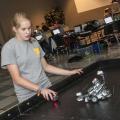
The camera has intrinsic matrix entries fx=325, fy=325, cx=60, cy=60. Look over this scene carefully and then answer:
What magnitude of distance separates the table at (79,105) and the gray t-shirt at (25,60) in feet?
0.69

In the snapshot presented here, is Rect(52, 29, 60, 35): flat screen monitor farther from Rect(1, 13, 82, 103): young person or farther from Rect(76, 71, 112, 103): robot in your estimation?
Rect(76, 71, 112, 103): robot

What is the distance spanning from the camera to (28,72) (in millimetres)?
2590

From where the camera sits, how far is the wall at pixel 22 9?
15.7 m

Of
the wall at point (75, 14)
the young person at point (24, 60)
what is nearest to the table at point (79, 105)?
the young person at point (24, 60)

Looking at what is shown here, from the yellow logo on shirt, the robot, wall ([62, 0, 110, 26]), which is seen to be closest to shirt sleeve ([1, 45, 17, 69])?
the yellow logo on shirt

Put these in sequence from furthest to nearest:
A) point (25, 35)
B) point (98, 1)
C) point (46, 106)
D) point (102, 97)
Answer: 1. point (98, 1)
2. point (25, 35)
3. point (46, 106)
4. point (102, 97)

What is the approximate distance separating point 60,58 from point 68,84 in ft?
30.2

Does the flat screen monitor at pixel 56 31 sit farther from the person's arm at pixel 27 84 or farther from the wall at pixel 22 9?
the person's arm at pixel 27 84

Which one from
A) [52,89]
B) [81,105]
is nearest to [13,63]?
[52,89]

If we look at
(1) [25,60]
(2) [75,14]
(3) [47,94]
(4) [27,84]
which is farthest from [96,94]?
(2) [75,14]

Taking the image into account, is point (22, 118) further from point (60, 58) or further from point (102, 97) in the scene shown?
point (60, 58)

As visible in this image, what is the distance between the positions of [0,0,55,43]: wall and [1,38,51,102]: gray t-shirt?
1296 cm

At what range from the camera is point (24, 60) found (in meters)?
2.56

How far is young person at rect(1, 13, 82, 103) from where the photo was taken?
2412 millimetres
